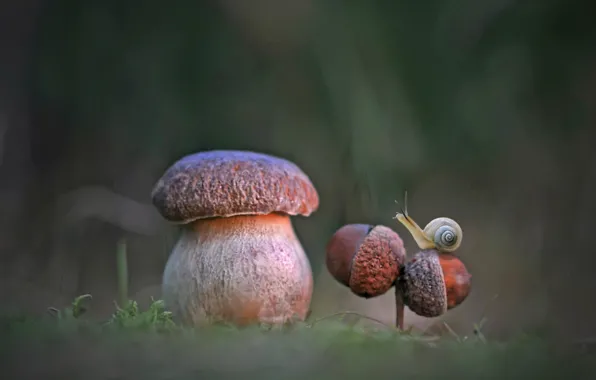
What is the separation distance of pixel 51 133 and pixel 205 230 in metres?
1.14

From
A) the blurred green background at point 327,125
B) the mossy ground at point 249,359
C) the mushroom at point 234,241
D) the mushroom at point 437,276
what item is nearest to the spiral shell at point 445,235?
the mushroom at point 437,276

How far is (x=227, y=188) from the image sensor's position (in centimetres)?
121

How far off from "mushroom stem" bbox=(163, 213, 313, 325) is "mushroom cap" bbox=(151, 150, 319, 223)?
3.0 inches

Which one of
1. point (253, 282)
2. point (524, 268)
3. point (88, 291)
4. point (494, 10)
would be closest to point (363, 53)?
point (494, 10)

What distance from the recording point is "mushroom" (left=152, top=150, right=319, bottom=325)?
1.22 m

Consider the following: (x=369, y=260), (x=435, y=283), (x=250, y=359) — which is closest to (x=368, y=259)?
(x=369, y=260)

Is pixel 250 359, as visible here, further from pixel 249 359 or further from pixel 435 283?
pixel 435 283

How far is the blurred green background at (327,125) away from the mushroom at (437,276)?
85 centimetres

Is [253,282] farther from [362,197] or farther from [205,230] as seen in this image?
[362,197]

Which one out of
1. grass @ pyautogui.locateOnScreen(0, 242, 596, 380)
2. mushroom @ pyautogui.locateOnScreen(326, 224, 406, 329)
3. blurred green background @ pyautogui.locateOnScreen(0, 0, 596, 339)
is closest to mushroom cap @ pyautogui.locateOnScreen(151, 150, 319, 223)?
mushroom @ pyautogui.locateOnScreen(326, 224, 406, 329)

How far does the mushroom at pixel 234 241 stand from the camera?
1.22m

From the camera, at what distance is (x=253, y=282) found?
4.04ft

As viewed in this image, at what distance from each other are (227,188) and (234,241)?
15 cm

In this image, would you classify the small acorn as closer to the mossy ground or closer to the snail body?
the snail body
